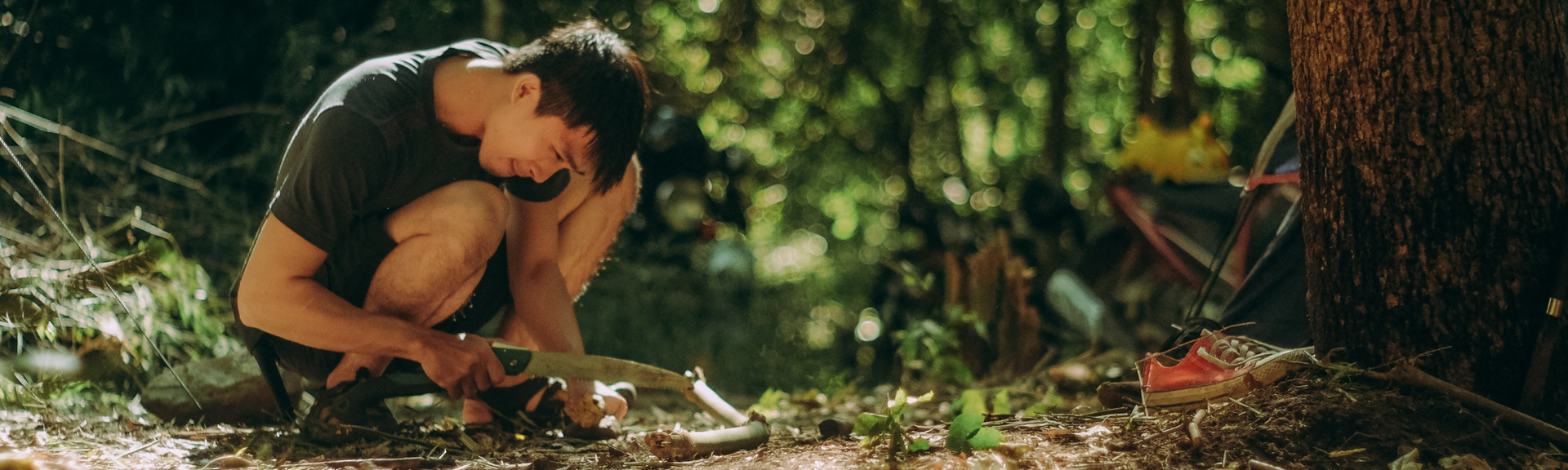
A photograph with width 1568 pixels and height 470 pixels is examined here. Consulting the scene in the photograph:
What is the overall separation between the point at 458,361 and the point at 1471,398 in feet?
6.29

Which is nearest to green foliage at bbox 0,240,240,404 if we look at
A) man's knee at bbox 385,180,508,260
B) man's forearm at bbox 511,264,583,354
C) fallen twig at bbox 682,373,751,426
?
man's knee at bbox 385,180,508,260

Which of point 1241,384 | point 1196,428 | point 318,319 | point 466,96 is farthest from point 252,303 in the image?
point 1241,384

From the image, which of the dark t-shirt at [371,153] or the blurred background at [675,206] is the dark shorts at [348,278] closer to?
the dark t-shirt at [371,153]

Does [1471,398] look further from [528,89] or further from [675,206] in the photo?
[675,206]

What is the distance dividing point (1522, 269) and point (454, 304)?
2157 mm

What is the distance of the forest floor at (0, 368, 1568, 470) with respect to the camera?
144 cm

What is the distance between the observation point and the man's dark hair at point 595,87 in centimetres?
200

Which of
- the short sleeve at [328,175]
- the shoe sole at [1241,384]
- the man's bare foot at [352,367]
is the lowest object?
the man's bare foot at [352,367]

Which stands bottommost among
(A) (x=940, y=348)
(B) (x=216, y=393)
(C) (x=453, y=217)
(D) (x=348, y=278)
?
(A) (x=940, y=348)

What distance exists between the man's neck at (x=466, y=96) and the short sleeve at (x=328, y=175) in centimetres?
20

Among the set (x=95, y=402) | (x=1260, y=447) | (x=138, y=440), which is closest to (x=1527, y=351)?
(x=1260, y=447)

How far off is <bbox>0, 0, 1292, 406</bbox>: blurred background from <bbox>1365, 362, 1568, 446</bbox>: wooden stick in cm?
127

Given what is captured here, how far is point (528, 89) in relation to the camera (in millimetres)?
2027

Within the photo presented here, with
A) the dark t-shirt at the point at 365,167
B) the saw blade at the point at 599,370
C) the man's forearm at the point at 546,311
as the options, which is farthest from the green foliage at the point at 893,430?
the dark t-shirt at the point at 365,167
